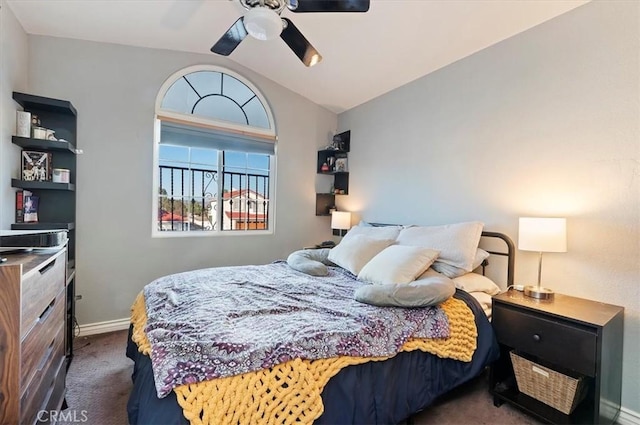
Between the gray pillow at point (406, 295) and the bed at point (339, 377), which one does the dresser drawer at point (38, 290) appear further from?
the gray pillow at point (406, 295)

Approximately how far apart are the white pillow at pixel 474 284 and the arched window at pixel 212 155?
2.43 meters

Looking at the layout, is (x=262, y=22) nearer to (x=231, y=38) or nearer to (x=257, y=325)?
(x=231, y=38)

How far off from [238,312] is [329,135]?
321cm

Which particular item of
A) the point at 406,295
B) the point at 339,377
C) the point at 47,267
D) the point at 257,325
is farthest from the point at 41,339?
the point at 406,295

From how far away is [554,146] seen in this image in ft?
7.02

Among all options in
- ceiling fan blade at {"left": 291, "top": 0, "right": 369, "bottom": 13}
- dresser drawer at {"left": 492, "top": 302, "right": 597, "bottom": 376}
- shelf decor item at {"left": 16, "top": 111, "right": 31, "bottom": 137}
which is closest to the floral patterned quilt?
dresser drawer at {"left": 492, "top": 302, "right": 597, "bottom": 376}

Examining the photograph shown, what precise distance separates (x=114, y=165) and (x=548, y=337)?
12.2 ft

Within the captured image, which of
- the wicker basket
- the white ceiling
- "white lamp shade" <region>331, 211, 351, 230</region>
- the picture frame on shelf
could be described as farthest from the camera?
the picture frame on shelf

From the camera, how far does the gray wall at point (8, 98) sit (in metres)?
2.14

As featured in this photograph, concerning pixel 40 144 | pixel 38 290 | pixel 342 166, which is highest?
pixel 342 166

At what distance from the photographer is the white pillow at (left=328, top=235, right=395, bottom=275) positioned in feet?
8.24

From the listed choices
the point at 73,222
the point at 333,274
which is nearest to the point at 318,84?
the point at 333,274

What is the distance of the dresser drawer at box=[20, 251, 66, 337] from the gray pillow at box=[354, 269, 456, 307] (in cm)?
147

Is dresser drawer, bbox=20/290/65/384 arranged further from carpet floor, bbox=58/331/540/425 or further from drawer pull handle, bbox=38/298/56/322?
carpet floor, bbox=58/331/540/425
